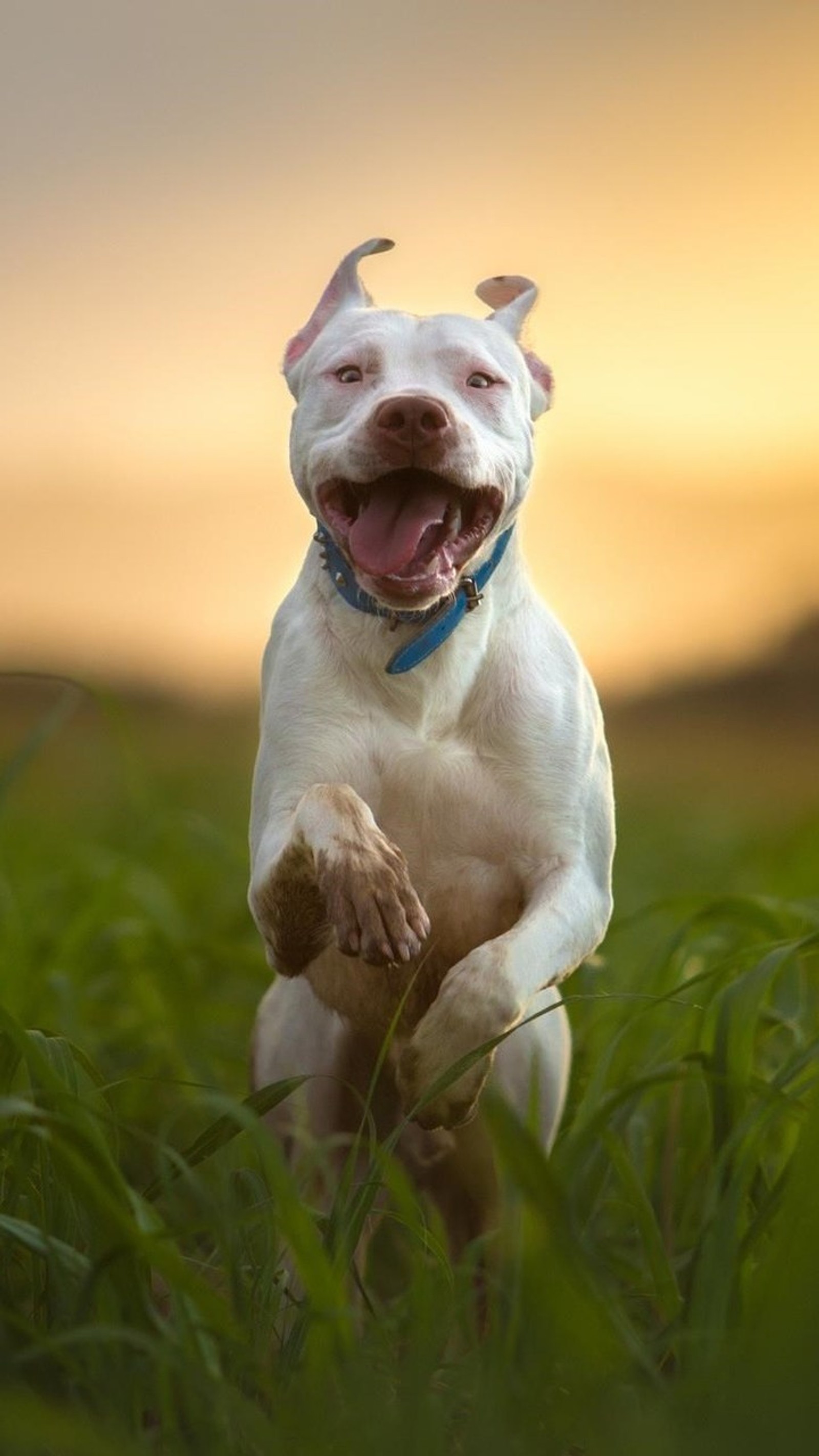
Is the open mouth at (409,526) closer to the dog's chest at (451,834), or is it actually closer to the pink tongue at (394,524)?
the pink tongue at (394,524)

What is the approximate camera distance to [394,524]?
3395 millimetres

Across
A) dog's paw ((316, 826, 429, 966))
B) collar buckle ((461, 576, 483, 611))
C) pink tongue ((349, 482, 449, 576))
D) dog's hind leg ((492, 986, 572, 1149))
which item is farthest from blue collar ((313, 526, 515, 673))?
dog's hind leg ((492, 986, 572, 1149))

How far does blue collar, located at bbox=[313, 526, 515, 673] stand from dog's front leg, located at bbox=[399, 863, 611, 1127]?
0.53 meters

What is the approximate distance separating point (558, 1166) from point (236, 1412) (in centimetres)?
81

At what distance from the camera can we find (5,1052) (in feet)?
11.0

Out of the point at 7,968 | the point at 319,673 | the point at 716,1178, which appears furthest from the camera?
the point at 7,968

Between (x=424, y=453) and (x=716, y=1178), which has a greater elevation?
(x=424, y=453)

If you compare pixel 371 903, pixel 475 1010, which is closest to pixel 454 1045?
pixel 475 1010

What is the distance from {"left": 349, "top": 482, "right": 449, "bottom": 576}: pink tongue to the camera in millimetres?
3299

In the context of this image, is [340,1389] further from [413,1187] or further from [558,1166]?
[413,1187]

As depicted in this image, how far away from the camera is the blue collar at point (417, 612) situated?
352cm

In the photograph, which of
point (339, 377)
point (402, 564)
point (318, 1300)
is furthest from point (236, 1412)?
point (339, 377)

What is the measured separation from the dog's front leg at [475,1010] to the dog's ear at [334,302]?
136 cm

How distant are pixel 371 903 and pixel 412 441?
82 cm
